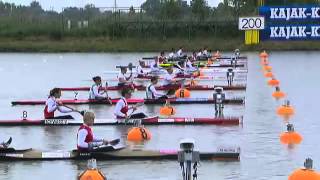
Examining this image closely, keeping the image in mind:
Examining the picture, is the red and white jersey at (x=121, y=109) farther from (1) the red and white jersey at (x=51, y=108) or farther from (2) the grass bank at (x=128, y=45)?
(2) the grass bank at (x=128, y=45)

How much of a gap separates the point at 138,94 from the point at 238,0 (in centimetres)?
4577

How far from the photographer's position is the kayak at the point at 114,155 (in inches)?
506

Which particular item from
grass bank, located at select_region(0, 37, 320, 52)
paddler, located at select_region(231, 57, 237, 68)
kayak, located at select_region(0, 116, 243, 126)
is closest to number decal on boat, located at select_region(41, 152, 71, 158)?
kayak, located at select_region(0, 116, 243, 126)

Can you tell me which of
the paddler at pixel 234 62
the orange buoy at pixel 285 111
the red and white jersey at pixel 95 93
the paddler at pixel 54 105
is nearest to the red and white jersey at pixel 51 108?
the paddler at pixel 54 105

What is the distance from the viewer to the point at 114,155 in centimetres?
1299

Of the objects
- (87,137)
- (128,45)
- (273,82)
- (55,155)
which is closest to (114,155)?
(87,137)

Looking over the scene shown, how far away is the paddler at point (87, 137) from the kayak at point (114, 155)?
0.43 ft

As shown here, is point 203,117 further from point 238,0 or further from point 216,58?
point 238,0

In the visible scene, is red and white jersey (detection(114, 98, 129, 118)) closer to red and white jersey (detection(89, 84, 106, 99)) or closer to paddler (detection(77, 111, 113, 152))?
paddler (detection(77, 111, 113, 152))

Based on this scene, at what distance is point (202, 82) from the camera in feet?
100

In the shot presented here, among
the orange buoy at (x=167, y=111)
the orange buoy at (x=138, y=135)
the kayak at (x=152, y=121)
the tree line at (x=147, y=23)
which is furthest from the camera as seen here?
the tree line at (x=147, y=23)

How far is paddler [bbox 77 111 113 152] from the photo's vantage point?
12.1m

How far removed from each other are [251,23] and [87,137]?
43.5m

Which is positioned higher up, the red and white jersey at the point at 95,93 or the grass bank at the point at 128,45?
the grass bank at the point at 128,45
